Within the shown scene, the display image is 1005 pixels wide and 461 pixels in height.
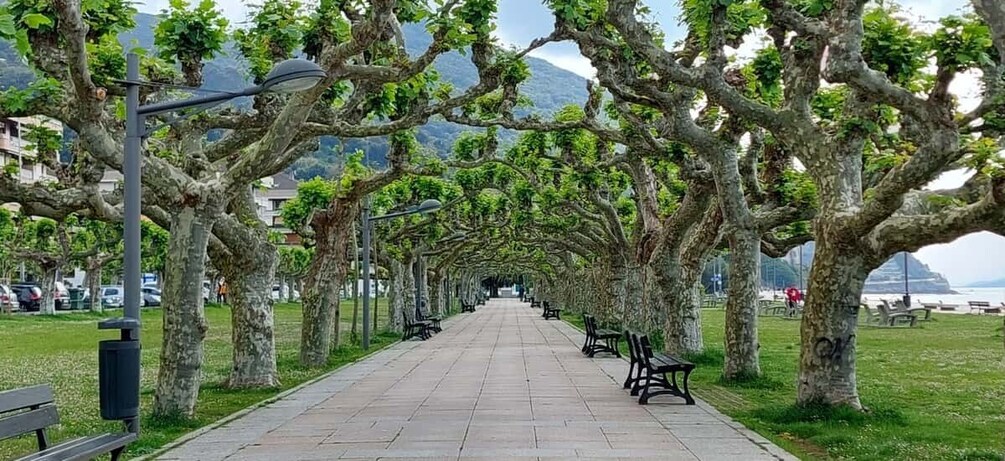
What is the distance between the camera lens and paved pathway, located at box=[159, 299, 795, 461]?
349 inches

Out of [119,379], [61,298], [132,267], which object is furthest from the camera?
[61,298]

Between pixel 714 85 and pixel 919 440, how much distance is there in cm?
432

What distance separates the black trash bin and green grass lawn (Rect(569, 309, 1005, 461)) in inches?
232

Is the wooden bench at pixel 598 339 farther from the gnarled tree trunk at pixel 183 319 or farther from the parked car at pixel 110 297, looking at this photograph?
the parked car at pixel 110 297

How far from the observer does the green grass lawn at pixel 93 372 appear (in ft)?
34.7

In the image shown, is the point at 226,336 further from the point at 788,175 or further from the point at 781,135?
the point at 781,135

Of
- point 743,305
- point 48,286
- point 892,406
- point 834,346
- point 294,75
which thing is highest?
point 294,75

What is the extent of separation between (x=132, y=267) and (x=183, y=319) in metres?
1.85

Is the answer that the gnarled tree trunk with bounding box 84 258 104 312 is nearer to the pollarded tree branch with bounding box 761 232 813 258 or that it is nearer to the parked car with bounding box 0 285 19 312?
the parked car with bounding box 0 285 19 312

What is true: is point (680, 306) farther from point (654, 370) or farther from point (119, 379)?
point (119, 379)

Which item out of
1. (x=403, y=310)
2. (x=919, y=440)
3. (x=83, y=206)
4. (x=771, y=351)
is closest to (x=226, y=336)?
(x=403, y=310)

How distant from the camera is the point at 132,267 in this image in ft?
30.9

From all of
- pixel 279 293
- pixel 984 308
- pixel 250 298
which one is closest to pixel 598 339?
pixel 250 298

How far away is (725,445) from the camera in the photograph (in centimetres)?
915
